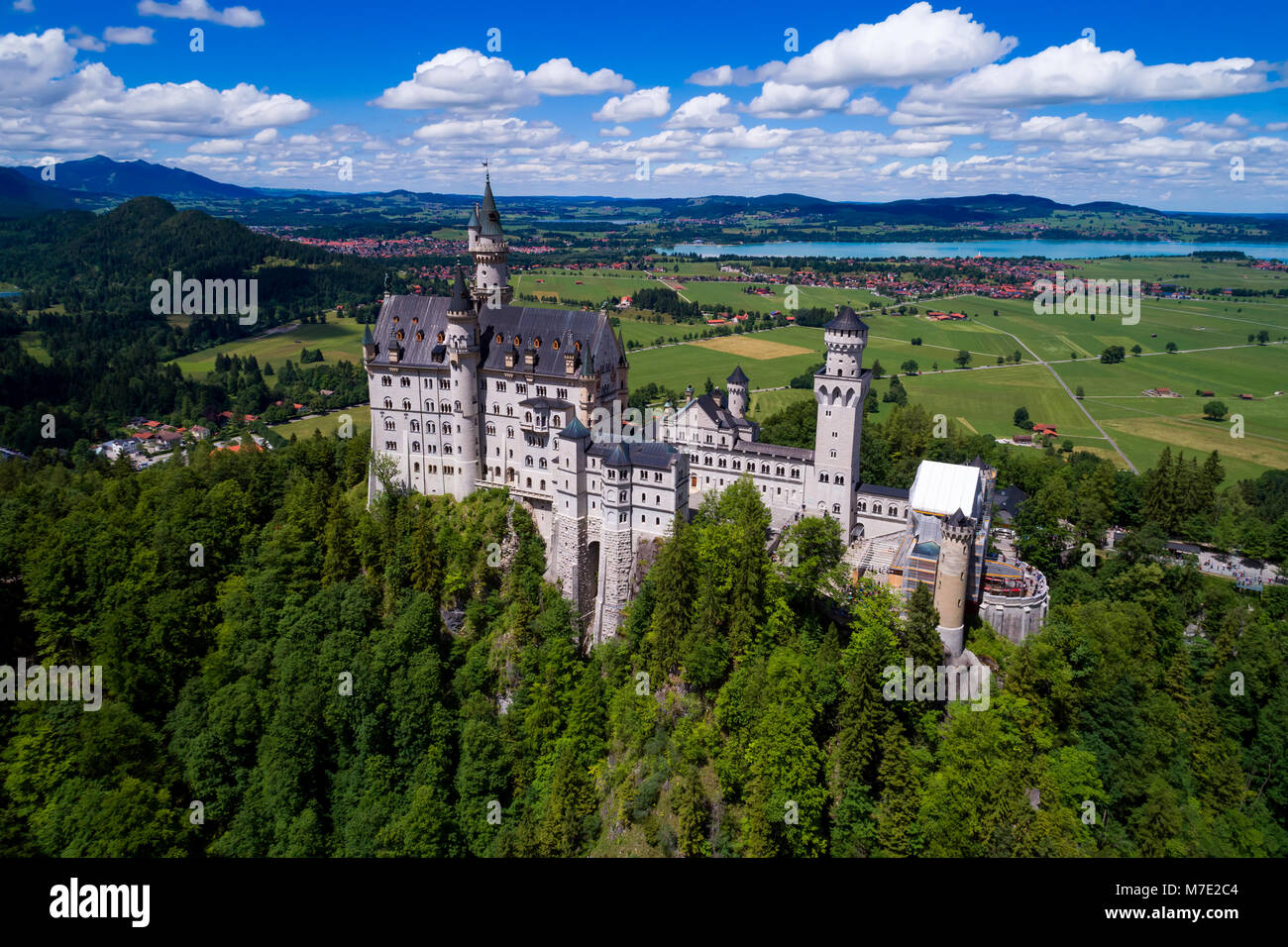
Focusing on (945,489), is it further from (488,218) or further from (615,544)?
(488,218)

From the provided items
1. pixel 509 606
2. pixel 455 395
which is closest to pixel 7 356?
pixel 455 395

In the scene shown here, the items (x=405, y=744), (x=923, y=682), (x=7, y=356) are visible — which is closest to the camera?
(x=923, y=682)

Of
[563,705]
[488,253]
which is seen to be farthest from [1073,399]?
[563,705]

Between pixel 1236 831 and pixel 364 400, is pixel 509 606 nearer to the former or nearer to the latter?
pixel 1236 831

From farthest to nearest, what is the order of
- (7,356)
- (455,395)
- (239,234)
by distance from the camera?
(239,234), (7,356), (455,395)

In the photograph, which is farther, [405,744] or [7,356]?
[7,356]

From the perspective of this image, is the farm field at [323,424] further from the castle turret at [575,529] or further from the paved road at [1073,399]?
the paved road at [1073,399]

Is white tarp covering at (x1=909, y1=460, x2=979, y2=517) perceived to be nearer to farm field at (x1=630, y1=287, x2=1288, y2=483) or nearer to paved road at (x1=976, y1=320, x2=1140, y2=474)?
paved road at (x1=976, y1=320, x2=1140, y2=474)

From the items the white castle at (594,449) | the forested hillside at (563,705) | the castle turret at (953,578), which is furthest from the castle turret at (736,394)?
the castle turret at (953,578)
